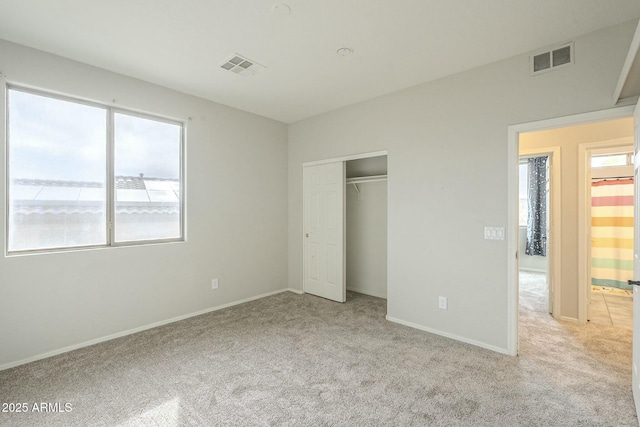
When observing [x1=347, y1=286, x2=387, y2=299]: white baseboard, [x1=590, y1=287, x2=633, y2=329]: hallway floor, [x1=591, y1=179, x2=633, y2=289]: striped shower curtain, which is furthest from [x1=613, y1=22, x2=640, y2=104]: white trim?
[x1=591, y1=179, x2=633, y2=289]: striped shower curtain

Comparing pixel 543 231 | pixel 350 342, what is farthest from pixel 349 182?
pixel 543 231

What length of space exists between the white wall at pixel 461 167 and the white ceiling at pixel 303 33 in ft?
0.72

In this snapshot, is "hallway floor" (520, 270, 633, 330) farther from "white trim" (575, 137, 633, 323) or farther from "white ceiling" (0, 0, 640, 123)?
"white ceiling" (0, 0, 640, 123)

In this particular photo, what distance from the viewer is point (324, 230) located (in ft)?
14.5

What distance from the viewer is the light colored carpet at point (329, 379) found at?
189 centimetres

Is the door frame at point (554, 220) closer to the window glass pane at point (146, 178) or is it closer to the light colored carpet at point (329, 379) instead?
the light colored carpet at point (329, 379)

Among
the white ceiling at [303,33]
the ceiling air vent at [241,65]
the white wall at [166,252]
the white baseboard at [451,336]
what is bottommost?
the white baseboard at [451,336]

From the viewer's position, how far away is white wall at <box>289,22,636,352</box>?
2406 mm

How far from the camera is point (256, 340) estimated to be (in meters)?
2.99

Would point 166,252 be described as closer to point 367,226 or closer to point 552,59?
point 367,226

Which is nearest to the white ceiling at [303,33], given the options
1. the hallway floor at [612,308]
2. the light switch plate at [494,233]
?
the light switch plate at [494,233]

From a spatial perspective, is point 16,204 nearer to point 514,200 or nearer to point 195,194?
point 195,194

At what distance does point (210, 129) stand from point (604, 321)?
5.41m

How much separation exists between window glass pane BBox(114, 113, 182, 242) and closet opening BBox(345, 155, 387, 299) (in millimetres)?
2547
